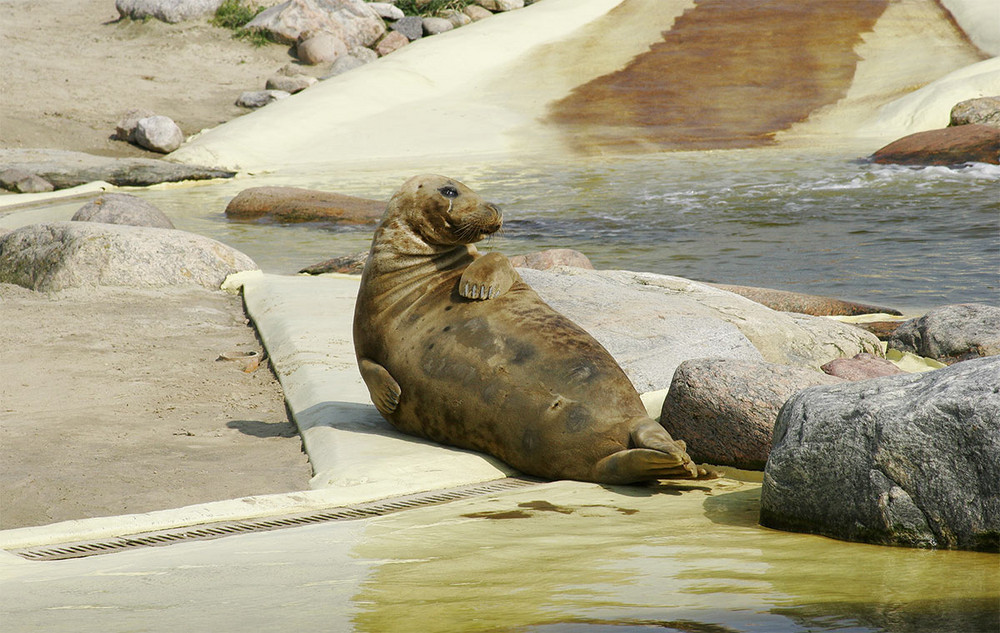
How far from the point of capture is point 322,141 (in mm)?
25156

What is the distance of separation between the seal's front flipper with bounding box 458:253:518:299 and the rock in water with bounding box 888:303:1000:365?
3671mm

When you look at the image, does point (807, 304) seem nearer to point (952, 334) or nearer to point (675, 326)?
point (952, 334)

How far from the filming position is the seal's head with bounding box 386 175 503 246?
5180 millimetres

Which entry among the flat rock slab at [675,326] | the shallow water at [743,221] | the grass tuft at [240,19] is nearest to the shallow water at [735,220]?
the shallow water at [743,221]

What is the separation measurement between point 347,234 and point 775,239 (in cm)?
566

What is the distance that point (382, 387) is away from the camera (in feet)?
16.7

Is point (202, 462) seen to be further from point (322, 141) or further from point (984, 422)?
point (322, 141)

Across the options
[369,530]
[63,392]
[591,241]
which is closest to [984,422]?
[369,530]

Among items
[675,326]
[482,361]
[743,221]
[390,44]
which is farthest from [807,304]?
[390,44]

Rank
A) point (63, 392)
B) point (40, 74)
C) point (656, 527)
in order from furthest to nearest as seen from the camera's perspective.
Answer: point (40, 74) → point (63, 392) → point (656, 527)

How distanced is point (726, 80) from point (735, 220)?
14.9 meters

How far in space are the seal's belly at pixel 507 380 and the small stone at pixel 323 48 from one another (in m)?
27.7

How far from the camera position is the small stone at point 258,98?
93.5 feet

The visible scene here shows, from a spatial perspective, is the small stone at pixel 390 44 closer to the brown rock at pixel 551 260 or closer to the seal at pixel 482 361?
the brown rock at pixel 551 260
